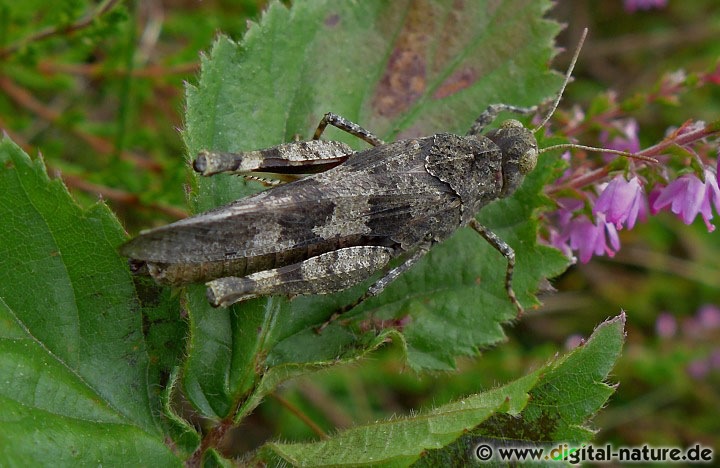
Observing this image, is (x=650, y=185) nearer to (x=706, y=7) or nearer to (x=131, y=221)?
(x=131, y=221)

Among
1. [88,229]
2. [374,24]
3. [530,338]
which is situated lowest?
[530,338]

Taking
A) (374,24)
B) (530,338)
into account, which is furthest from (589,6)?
(374,24)

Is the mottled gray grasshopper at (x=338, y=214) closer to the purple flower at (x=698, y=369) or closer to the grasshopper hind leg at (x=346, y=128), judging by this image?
the grasshopper hind leg at (x=346, y=128)

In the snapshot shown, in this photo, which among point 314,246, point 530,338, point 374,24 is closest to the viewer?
point 314,246

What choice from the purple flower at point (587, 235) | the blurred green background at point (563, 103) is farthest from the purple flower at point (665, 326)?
the purple flower at point (587, 235)

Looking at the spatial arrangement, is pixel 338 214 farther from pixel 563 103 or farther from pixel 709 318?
pixel 709 318

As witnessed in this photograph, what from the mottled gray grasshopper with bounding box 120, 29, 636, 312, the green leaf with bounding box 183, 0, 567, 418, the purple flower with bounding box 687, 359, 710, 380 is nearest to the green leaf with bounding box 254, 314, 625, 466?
the green leaf with bounding box 183, 0, 567, 418

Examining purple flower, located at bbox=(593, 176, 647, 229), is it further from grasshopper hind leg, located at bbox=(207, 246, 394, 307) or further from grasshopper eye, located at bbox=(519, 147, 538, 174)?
grasshopper hind leg, located at bbox=(207, 246, 394, 307)
